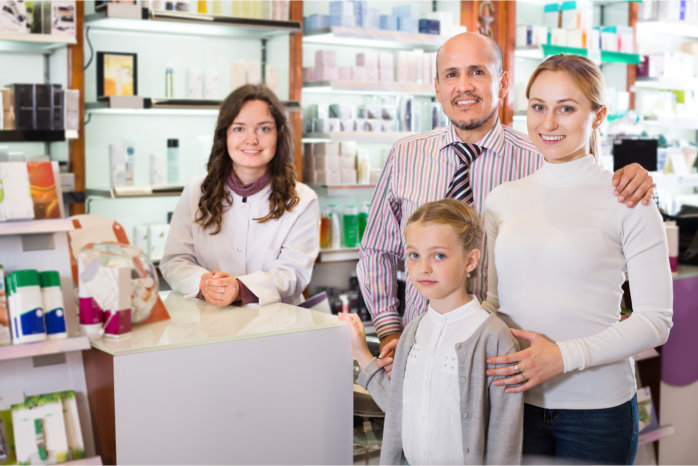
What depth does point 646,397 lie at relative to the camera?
3986 mm

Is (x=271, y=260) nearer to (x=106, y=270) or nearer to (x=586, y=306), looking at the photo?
(x=106, y=270)

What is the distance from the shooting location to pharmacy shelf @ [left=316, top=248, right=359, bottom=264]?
4.90 m

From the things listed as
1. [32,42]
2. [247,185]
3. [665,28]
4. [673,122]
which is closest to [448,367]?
[247,185]

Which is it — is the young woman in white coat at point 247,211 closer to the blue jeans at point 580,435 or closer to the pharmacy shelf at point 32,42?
the blue jeans at point 580,435

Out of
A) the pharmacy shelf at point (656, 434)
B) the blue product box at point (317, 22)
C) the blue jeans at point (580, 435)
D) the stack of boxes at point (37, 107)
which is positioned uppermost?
the blue product box at point (317, 22)

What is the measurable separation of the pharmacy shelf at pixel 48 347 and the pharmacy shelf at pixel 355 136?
2.81 meters

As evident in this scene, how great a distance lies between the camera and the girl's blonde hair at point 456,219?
6.33 ft

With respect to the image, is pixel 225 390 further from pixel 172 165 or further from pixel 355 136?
pixel 355 136

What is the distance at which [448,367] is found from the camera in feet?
6.17

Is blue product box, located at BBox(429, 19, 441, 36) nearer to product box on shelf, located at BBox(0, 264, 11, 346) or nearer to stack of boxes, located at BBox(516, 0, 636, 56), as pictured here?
stack of boxes, located at BBox(516, 0, 636, 56)

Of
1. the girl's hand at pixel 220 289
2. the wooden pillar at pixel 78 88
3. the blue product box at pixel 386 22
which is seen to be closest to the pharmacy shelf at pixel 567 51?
the blue product box at pixel 386 22

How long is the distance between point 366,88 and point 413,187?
8.64 ft

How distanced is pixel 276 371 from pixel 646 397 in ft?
7.84

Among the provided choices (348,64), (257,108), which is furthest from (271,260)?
(348,64)
